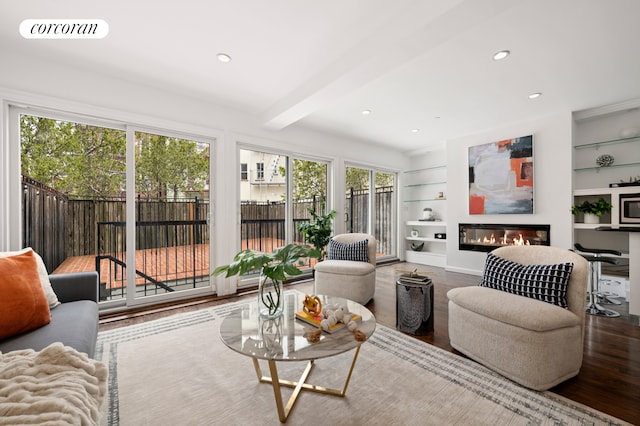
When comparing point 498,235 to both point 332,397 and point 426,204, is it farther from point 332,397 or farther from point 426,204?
point 332,397

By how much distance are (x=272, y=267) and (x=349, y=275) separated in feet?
5.77

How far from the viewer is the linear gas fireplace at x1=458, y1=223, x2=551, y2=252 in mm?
4133

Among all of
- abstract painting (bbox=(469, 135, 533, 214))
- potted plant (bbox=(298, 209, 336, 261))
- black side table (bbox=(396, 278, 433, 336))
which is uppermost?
abstract painting (bbox=(469, 135, 533, 214))

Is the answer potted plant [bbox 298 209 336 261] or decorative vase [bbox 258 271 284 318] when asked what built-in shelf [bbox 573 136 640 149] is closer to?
potted plant [bbox 298 209 336 261]

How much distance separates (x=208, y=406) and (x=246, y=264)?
805 millimetres

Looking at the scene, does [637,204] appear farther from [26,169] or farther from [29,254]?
[26,169]

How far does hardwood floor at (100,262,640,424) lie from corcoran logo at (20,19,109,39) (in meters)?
2.51

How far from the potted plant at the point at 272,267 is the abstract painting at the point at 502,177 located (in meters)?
4.10

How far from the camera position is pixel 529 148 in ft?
13.6

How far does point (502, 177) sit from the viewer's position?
14.5 feet

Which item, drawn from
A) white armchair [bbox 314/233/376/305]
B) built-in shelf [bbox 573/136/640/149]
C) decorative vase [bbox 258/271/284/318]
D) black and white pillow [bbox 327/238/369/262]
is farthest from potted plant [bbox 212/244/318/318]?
built-in shelf [bbox 573/136/640/149]

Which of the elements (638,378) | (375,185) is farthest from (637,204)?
(375,185)

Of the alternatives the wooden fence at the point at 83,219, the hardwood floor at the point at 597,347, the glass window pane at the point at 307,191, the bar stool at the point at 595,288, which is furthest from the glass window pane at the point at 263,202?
the bar stool at the point at 595,288

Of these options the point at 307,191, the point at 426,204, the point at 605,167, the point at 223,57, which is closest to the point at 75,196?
the point at 223,57
